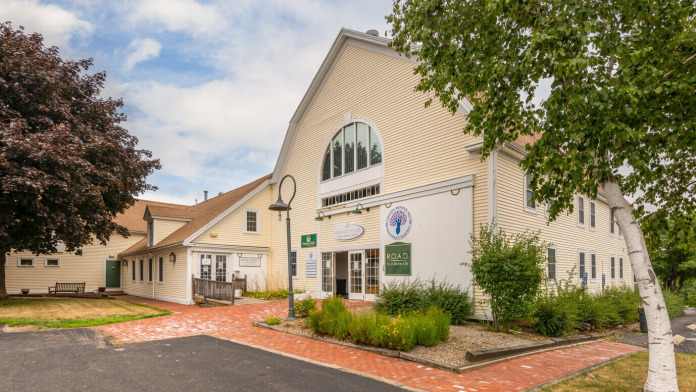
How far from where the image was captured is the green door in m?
30.3

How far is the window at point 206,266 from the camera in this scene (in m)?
20.8

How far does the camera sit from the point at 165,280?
22.7 m

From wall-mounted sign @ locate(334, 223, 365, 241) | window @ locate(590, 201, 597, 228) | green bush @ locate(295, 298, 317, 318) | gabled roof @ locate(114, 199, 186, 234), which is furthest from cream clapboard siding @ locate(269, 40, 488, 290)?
gabled roof @ locate(114, 199, 186, 234)

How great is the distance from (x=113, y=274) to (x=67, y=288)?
3077mm

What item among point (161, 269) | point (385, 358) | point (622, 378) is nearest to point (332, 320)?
point (385, 358)

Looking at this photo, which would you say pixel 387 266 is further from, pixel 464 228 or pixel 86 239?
pixel 86 239

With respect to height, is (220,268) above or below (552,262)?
below

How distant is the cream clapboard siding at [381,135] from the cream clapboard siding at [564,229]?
39.0 inches

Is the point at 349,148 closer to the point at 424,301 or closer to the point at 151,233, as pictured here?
the point at 424,301

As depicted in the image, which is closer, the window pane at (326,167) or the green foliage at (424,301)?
the green foliage at (424,301)

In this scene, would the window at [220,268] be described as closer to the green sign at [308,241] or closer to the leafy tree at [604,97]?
the green sign at [308,241]

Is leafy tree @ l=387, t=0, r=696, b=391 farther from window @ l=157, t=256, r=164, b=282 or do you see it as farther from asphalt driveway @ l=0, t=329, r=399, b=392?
window @ l=157, t=256, r=164, b=282

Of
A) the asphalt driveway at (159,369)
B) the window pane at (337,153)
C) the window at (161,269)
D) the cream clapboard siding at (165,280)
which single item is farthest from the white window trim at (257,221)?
the asphalt driveway at (159,369)

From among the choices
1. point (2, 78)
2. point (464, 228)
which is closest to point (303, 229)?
point (464, 228)
